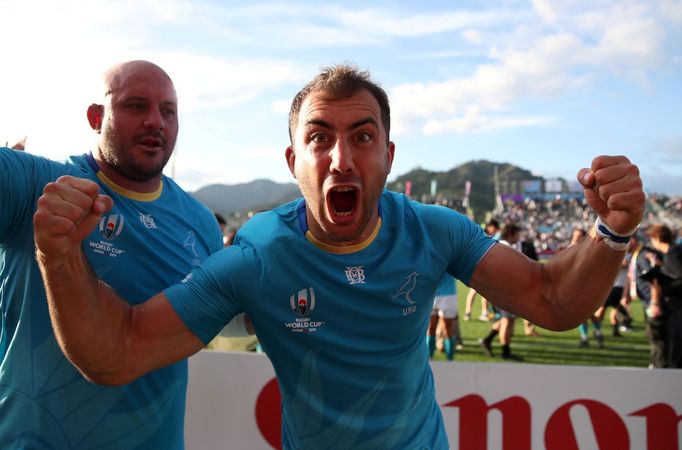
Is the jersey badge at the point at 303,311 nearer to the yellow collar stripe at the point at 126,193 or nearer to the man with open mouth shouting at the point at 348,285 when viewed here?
the man with open mouth shouting at the point at 348,285

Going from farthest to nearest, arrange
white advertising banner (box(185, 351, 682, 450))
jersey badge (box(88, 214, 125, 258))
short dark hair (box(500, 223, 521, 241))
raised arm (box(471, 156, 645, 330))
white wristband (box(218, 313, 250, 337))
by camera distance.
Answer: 1. short dark hair (box(500, 223, 521, 241))
2. white advertising banner (box(185, 351, 682, 450))
3. white wristband (box(218, 313, 250, 337))
4. jersey badge (box(88, 214, 125, 258))
5. raised arm (box(471, 156, 645, 330))

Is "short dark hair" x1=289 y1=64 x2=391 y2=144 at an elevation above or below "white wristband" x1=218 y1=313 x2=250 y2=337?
above

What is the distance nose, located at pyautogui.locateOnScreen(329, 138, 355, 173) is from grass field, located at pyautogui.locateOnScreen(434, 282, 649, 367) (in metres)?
8.16

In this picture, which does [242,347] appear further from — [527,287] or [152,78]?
[527,287]

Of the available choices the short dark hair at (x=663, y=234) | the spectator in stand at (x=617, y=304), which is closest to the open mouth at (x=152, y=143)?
the short dark hair at (x=663, y=234)

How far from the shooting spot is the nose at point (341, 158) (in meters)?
1.93

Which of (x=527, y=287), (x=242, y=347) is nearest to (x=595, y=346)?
(x=242, y=347)

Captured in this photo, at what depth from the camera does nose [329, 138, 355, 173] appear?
1.93 m

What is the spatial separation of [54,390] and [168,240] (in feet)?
2.39

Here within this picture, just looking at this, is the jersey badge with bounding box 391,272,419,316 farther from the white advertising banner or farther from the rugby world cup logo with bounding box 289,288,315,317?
the white advertising banner

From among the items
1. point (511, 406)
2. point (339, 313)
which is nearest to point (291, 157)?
point (339, 313)

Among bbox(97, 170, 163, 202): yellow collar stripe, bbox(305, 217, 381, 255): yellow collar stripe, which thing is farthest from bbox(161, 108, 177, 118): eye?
bbox(305, 217, 381, 255): yellow collar stripe

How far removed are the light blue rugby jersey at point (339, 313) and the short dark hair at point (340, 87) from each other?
0.41 metres

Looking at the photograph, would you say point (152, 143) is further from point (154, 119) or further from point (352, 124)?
point (352, 124)
